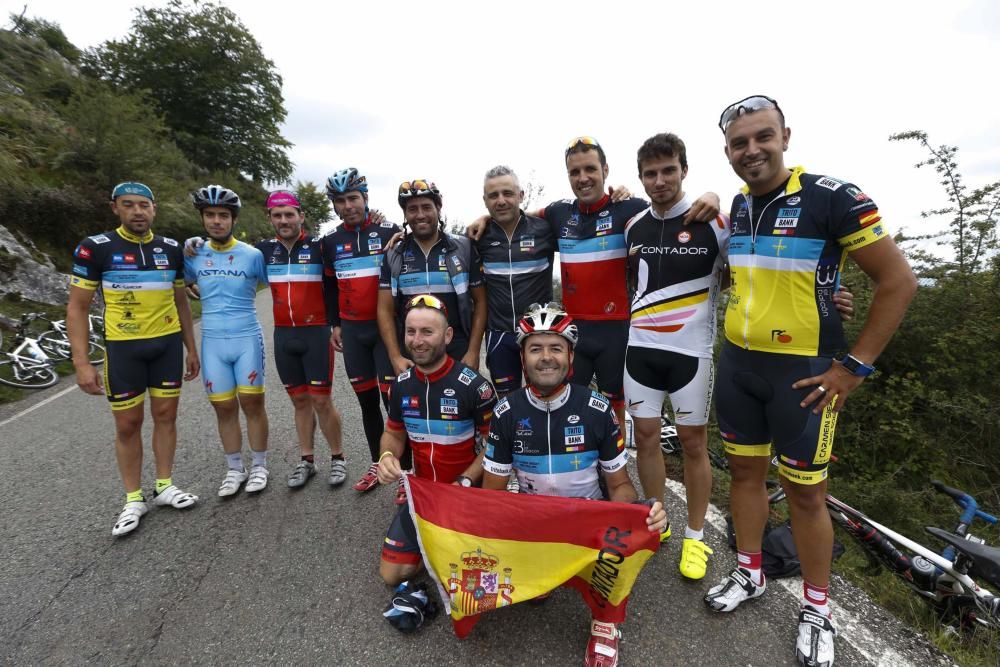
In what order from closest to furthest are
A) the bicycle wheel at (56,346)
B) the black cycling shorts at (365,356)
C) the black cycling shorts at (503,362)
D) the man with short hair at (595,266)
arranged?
the man with short hair at (595,266), the black cycling shorts at (503,362), the black cycling shorts at (365,356), the bicycle wheel at (56,346)

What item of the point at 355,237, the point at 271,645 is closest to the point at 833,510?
the point at 271,645

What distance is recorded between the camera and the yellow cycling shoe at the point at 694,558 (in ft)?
9.91

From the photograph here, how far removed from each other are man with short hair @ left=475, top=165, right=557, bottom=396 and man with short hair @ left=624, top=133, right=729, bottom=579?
2.69ft

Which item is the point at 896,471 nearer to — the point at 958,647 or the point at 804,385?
the point at 958,647

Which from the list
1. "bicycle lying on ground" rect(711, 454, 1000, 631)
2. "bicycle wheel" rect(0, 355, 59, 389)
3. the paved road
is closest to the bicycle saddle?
"bicycle lying on ground" rect(711, 454, 1000, 631)

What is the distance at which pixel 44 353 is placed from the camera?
9438mm

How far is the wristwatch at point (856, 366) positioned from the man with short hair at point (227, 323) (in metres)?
4.61

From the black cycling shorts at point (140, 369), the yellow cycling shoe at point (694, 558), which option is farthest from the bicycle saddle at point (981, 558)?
the black cycling shorts at point (140, 369)

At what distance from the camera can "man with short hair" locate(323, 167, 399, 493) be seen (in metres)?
4.20

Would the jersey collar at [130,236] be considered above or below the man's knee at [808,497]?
above

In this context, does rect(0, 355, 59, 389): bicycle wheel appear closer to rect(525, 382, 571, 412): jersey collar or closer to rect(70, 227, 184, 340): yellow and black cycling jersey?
rect(70, 227, 184, 340): yellow and black cycling jersey

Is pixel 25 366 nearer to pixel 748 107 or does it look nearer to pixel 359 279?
pixel 359 279

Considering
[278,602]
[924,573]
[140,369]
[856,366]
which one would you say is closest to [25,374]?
[140,369]

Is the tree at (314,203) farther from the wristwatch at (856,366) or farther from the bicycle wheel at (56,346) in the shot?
the wristwatch at (856,366)
